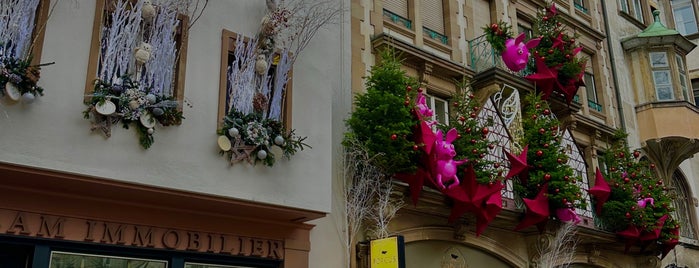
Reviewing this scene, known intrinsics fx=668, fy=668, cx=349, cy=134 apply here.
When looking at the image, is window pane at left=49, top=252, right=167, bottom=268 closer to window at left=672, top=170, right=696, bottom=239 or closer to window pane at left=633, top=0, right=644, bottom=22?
window at left=672, top=170, right=696, bottom=239

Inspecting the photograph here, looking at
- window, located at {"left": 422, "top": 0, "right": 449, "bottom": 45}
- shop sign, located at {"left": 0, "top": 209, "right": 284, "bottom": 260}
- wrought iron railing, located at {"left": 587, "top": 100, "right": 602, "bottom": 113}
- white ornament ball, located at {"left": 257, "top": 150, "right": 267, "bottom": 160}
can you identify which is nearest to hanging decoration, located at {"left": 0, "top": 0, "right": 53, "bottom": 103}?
shop sign, located at {"left": 0, "top": 209, "right": 284, "bottom": 260}

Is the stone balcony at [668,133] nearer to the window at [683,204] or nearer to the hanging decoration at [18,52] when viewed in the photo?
the window at [683,204]

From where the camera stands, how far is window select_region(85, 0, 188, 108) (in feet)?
27.5

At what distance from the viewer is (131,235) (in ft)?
28.2

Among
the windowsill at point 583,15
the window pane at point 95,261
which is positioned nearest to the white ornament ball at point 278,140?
the window pane at point 95,261

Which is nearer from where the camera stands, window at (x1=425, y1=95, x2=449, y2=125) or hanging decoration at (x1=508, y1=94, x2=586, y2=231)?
hanging decoration at (x1=508, y1=94, x2=586, y2=231)

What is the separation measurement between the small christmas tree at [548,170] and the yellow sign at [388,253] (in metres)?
4.65

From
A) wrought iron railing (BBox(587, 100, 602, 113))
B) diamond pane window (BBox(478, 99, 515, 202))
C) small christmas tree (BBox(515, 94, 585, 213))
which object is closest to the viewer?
diamond pane window (BBox(478, 99, 515, 202))

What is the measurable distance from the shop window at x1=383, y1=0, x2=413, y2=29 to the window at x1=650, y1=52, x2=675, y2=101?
11.0m

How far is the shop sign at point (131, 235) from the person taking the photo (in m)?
7.77

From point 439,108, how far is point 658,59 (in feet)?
→ 36.6

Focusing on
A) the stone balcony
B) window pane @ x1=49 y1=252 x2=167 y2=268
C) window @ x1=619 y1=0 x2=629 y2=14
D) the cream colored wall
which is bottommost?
window pane @ x1=49 y1=252 x2=167 y2=268

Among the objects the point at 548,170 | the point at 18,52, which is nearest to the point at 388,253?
the point at 548,170

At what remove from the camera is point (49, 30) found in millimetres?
7871
